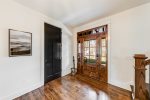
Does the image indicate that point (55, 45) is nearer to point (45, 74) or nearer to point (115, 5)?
point (45, 74)

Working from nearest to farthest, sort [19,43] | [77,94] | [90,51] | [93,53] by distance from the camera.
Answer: [19,43]
[77,94]
[93,53]
[90,51]

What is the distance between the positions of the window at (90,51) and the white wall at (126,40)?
34.3 inches

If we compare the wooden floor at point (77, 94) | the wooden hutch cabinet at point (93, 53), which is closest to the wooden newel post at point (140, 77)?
the wooden floor at point (77, 94)

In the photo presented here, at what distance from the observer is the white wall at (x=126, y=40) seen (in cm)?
301

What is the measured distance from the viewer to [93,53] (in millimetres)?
4785

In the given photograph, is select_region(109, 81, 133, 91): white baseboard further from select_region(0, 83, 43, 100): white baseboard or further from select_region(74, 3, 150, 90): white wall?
select_region(0, 83, 43, 100): white baseboard

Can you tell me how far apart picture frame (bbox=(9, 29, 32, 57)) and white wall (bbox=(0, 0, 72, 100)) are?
0.35 feet

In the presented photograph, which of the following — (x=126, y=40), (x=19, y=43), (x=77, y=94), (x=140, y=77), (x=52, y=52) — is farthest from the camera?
(x=52, y=52)

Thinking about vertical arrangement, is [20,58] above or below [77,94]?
above

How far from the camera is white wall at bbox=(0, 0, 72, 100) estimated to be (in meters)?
2.62

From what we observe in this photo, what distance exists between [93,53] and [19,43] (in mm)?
2932

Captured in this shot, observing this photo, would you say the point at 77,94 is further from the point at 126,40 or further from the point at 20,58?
the point at 126,40

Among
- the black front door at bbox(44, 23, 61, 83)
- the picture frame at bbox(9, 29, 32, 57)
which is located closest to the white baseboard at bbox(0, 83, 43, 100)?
the black front door at bbox(44, 23, 61, 83)

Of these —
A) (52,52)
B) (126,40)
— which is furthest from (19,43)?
(126,40)
